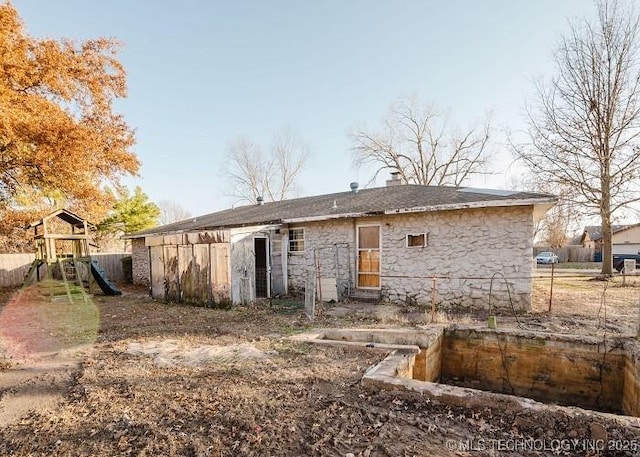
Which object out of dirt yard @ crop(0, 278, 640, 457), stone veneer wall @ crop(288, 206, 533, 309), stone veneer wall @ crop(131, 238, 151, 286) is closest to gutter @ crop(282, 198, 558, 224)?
stone veneer wall @ crop(288, 206, 533, 309)

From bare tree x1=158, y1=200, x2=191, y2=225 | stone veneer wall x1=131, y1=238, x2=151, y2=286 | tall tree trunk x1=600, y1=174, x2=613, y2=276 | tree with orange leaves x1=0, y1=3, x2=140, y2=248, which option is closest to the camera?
tree with orange leaves x1=0, y1=3, x2=140, y2=248

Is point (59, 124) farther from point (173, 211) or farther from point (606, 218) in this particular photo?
point (173, 211)

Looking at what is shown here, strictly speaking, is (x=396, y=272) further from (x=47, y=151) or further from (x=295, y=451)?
(x=47, y=151)

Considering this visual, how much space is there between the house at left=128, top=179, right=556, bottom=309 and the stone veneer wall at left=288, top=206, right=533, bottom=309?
24mm

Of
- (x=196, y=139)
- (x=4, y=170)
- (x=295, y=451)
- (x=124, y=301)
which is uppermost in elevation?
(x=196, y=139)

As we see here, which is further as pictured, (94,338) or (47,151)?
(47,151)

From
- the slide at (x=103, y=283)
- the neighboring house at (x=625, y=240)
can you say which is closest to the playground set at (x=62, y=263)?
the slide at (x=103, y=283)

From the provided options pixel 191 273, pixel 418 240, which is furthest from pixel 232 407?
pixel 191 273

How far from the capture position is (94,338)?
20.5 ft

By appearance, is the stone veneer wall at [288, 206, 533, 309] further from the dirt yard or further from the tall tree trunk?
the tall tree trunk

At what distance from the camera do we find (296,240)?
36.1 feet

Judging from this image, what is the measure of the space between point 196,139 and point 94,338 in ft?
42.1

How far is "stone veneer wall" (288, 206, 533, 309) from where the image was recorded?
305 inches

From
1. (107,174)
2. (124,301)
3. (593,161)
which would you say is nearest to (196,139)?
(107,174)
